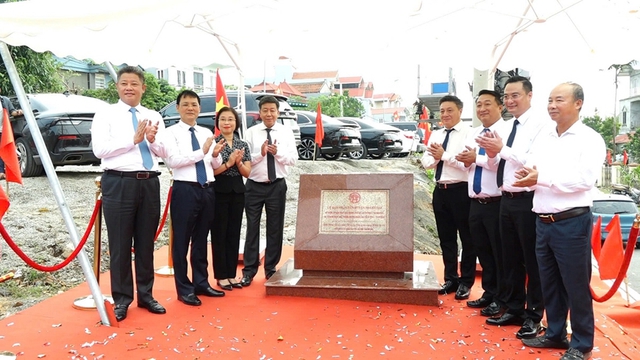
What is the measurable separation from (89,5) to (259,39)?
2816 mm

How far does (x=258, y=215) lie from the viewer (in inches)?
210

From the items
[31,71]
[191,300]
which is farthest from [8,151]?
[31,71]

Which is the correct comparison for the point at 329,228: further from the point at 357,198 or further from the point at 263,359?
the point at 263,359

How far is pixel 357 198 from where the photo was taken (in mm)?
5195

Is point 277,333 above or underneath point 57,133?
underneath

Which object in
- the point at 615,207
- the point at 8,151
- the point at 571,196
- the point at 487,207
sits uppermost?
the point at 8,151

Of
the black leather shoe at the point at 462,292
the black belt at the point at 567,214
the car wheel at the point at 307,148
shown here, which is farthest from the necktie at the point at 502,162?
the car wheel at the point at 307,148

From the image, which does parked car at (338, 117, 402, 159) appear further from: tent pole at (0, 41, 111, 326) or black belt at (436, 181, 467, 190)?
tent pole at (0, 41, 111, 326)

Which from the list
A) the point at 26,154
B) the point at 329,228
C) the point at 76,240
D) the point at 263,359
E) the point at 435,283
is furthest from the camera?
the point at 26,154

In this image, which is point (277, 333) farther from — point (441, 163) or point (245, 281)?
point (441, 163)

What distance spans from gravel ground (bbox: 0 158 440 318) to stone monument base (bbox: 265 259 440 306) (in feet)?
6.10

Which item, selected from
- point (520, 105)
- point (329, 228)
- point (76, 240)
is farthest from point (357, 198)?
point (76, 240)

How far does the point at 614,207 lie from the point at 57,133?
48.8 ft

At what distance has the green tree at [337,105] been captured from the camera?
118 feet
